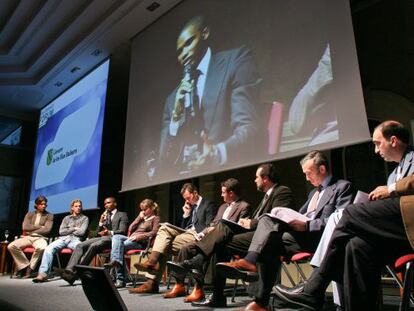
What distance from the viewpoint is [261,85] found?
3707 mm

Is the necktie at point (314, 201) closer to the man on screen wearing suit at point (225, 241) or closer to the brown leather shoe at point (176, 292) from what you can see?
the man on screen wearing suit at point (225, 241)

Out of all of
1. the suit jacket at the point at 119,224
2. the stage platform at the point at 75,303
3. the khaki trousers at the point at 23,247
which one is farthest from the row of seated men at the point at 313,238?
the khaki trousers at the point at 23,247

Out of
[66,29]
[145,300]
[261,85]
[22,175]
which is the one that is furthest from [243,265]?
[22,175]

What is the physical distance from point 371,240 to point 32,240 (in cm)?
500

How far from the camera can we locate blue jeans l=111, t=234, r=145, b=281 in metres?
3.97

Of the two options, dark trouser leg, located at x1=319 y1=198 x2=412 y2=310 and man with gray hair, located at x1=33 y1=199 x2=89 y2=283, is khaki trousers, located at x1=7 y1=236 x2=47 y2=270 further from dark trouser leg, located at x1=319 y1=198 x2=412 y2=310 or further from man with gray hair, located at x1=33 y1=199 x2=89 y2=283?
dark trouser leg, located at x1=319 y1=198 x2=412 y2=310

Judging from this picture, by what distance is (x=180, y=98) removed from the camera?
481 cm

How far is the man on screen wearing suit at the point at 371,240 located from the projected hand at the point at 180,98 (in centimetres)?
331

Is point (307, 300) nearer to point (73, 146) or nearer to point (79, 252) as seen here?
point (79, 252)

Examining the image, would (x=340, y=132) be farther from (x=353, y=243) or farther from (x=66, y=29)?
(x=66, y=29)

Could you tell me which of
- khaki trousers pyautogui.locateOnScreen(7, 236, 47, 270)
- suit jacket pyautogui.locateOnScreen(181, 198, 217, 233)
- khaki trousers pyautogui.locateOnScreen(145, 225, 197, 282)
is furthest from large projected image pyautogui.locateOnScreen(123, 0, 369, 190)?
khaki trousers pyautogui.locateOnScreen(7, 236, 47, 270)

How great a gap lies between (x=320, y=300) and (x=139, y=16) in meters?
5.05

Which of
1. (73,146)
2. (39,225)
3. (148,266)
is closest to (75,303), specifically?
(148,266)

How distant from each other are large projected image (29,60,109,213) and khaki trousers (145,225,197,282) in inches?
115
